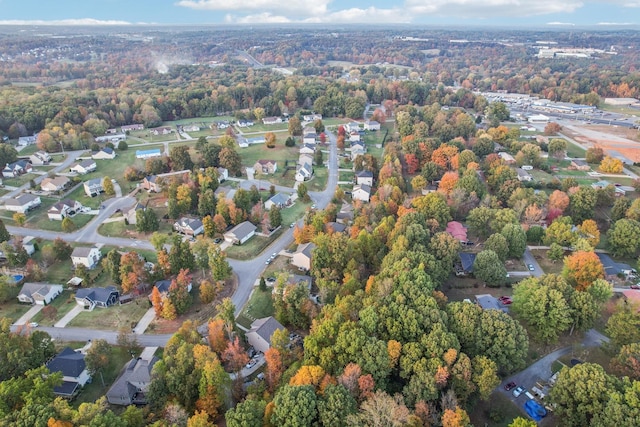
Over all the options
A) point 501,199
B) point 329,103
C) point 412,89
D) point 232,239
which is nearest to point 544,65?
point 412,89

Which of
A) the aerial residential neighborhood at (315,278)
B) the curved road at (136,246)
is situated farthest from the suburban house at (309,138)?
the curved road at (136,246)

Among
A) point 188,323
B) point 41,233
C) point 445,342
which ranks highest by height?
point 445,342

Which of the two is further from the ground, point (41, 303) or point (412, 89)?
point (412, 89)

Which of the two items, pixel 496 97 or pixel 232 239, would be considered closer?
pixel 232 239

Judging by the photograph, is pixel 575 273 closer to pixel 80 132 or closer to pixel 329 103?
pixel 329 103

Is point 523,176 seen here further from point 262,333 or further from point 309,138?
point 262,333
